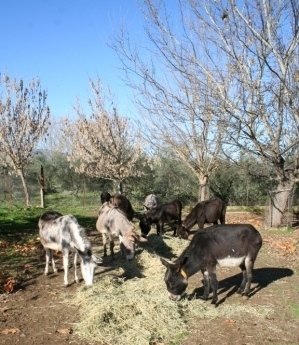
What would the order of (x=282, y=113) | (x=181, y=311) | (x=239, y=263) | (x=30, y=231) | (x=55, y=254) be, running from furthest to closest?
(x=30, y=231) → (x=282, y=113) → (x=55, y=254) → (x=239, y=263) → (x=181, y=311)

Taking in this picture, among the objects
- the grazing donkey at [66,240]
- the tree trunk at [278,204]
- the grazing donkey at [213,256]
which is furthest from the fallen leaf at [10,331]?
the tree trunk at [278,204]

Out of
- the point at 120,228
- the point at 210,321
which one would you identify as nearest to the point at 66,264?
the point at 120,228

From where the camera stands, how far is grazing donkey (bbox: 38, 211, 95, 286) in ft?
26.3

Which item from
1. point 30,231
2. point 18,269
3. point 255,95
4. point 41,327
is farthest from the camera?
point 30,231

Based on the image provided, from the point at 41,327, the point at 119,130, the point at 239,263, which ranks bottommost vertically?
the point at 41,327

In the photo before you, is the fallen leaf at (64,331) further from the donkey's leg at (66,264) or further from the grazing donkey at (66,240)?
the donkey's leg at (66,264)

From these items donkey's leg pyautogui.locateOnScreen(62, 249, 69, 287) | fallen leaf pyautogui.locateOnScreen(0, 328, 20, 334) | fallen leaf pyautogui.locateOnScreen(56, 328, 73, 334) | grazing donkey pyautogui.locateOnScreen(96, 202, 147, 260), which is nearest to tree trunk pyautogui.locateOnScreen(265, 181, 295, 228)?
grazing donkey pyautogui.locateOnScreen(96, 202, 147, 260)

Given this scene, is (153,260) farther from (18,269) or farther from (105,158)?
(105,158)

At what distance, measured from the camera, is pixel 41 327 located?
21.4 feet

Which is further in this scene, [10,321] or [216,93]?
[216,93]

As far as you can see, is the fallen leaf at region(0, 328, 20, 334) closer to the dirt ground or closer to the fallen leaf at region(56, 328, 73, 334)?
the dirt ground

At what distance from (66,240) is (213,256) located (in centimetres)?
306

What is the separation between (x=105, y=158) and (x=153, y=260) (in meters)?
13.9

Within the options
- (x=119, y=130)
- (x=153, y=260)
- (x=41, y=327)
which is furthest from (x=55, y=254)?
(x=119, y=130)
